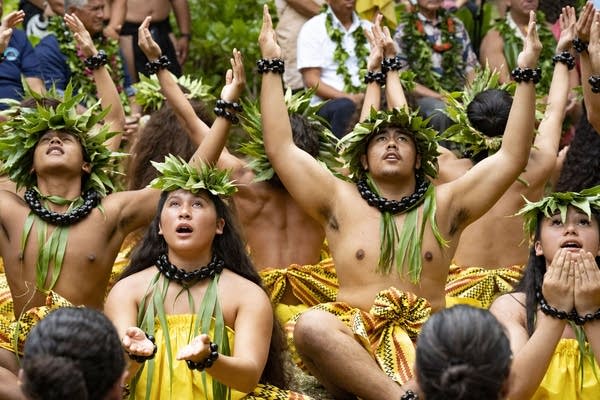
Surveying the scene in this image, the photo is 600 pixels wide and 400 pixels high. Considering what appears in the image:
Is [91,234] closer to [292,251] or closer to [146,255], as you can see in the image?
[146,255]

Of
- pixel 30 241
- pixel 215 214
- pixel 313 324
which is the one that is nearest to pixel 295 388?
pixel 313 324

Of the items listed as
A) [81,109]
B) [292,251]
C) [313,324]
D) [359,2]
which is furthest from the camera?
[359,2]

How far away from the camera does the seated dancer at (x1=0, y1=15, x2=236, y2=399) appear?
243 inches

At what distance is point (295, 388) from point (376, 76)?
1.87 meters

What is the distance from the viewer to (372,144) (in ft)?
20.9

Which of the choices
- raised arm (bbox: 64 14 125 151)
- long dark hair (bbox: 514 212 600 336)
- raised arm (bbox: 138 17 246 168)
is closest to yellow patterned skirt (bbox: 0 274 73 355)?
raised arm (bbox: 138 17 246 168)

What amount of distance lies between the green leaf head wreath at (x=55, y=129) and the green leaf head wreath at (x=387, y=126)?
44.8 inches

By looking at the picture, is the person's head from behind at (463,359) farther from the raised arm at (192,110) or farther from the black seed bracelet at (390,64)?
the black seed bracelet at (390,64)

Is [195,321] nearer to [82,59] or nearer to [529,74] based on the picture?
[529,74]

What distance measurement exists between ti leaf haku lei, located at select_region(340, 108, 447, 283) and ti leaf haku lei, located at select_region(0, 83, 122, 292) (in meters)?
1.19

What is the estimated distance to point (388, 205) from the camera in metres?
6.25

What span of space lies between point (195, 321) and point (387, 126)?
1.45m

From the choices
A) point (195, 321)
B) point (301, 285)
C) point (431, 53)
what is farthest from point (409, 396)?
point (431, 53)

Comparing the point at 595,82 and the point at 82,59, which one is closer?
the point at 595,82
